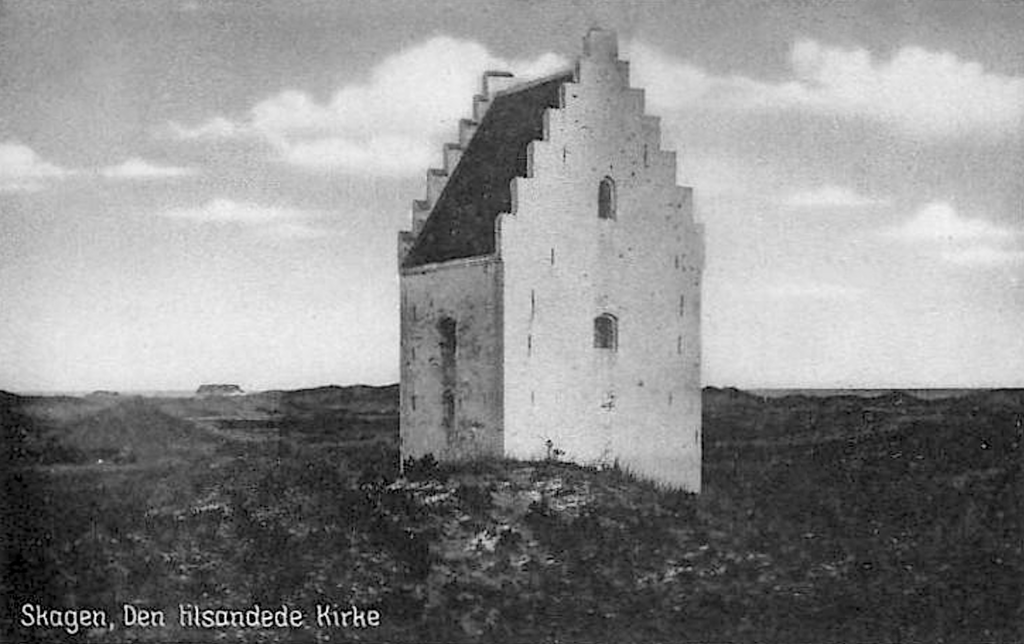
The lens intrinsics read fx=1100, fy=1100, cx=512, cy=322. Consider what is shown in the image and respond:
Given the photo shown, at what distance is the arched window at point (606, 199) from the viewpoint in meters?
6.33

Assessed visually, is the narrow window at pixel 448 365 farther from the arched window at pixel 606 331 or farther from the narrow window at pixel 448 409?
the arched window at pixel 606 331

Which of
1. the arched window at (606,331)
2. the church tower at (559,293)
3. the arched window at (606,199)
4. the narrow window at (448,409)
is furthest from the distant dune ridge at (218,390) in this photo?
the arched window at (606,199)

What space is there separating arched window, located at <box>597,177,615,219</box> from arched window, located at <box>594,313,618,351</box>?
587 millimetres

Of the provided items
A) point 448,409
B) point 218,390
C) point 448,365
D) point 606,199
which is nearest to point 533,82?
point 606,199

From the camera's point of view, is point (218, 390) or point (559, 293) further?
point (559, 293)

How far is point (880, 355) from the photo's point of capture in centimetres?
620

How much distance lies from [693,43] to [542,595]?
3114mm

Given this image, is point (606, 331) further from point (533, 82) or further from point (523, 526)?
point (533, 82)

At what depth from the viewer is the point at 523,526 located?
5922 millimetres

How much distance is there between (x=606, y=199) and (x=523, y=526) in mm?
1916

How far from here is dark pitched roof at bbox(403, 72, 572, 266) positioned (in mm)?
6148

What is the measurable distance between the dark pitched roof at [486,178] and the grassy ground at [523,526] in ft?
3.34

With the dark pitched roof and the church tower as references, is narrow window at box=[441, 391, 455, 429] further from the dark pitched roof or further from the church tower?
the dark pitched roof

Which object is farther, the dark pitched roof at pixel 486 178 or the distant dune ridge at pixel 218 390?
the dark pitched roof at pixel 486 178
